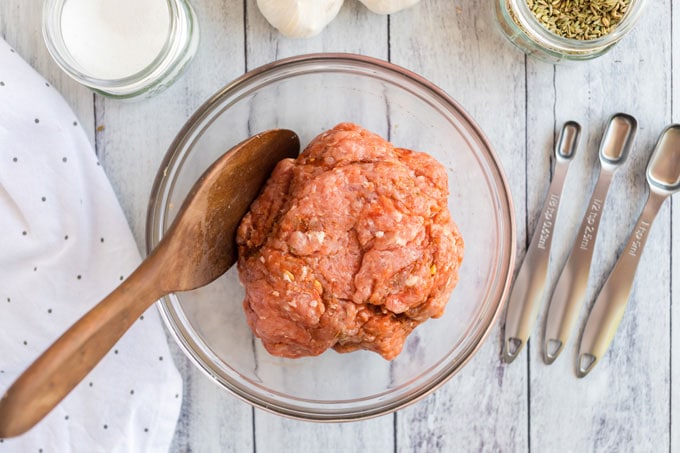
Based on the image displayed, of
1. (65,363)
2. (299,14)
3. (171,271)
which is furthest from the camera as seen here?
(299,14)

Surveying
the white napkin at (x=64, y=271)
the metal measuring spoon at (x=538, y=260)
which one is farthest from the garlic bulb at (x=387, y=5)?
the white napkin at (x=64, y=271)

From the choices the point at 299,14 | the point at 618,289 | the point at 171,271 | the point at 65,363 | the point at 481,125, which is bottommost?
the point at 65,363

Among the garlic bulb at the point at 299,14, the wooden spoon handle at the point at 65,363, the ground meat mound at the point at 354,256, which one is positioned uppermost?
the garlic bulb at the point at 299,14

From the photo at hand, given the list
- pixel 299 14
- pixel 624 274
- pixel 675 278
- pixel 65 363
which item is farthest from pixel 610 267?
pixel 65 363

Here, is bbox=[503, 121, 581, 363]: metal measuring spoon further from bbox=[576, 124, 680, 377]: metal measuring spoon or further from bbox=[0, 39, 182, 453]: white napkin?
bbox=[0, 39, 182, 453]: white napkin

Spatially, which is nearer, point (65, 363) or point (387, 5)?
point (65, 363)

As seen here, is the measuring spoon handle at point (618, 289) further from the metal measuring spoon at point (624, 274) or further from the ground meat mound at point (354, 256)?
the ground meat mound at point (354, 256)

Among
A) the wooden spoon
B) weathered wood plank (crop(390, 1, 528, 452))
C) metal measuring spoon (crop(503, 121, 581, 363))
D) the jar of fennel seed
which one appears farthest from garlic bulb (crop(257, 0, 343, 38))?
metal measuring spoon (crop(503, 121, 581, 363))

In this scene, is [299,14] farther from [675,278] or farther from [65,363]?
[675,278]

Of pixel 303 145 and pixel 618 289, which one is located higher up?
pixel 303 145
